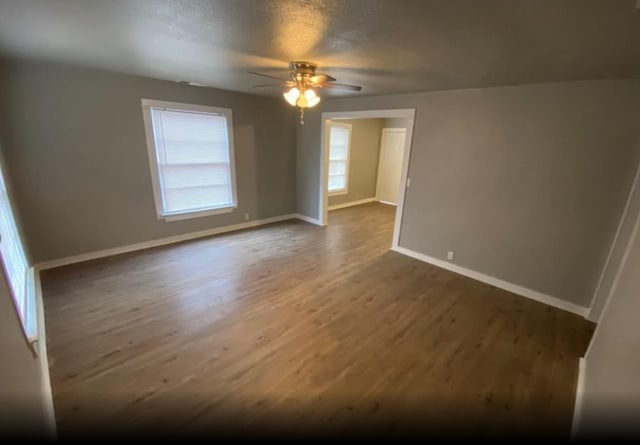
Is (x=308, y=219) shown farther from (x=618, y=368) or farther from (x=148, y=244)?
(x=618, y=368)

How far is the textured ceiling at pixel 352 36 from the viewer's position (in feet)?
4.62

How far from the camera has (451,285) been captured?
3465 millimetres

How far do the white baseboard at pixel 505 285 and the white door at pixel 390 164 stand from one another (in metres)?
3.34

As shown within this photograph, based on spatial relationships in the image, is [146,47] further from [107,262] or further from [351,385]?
[351,385]

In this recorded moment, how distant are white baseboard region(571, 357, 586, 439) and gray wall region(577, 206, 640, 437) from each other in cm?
3

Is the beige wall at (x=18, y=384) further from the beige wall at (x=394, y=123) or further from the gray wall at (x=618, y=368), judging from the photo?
the beige wall at (x=394, y=123)

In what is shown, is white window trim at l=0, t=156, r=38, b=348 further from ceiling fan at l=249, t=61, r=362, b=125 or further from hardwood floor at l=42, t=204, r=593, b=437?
ceiling fan at l=249, t=61, r=362, b=125

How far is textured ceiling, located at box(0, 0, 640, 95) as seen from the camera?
1.41 meters

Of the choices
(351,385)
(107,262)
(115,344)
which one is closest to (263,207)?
(107,262)

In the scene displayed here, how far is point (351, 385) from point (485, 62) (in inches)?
106

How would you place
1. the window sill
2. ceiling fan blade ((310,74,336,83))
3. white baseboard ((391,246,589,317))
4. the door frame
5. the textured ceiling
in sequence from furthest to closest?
the window sill
the door frame
white baseboard ((391,246,589,317))
ceiling fan blade ((310,74,336,83))
the textured ceiling

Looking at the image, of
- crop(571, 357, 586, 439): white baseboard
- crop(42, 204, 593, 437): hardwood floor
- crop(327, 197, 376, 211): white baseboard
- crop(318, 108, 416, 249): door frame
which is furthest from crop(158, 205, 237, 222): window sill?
crop(571, 357, 586, 439): white baseboard

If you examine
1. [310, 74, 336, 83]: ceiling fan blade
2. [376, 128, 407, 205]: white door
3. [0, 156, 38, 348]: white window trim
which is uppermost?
[310, 74, 336, 83]: ceiling fan blade

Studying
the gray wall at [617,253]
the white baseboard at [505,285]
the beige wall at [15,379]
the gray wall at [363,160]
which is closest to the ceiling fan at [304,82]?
the beige wall at [15,379]
